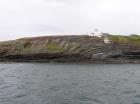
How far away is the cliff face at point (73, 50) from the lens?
431 ft

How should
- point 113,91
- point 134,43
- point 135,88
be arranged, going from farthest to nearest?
point 134,43
point 135,88
point 113,91

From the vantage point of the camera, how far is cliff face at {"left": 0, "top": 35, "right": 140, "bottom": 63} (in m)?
131

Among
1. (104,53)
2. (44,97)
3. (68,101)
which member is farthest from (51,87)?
(104,53)

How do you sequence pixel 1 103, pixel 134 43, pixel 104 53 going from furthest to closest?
pixel 134 43
pixel 104 53
pixel 1 103

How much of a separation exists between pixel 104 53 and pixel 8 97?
9297 cm

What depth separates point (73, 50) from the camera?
13425 centimetres

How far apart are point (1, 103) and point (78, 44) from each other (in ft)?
338

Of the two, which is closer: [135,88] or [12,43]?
[135,88]

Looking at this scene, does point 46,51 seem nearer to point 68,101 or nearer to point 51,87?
point 51,87

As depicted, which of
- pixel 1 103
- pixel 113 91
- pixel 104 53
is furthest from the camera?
pixel 104 53

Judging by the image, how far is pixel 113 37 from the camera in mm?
155000

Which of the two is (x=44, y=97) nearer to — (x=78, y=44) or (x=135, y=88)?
(x=135, y=88)

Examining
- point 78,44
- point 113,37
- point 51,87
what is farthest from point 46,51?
point 51,87

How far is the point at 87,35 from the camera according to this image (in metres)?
152
